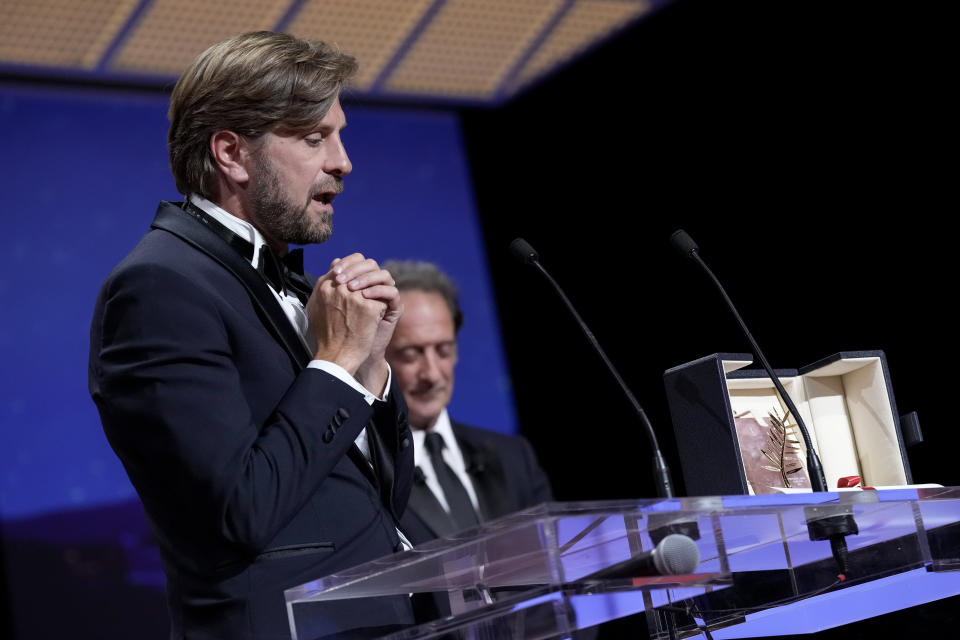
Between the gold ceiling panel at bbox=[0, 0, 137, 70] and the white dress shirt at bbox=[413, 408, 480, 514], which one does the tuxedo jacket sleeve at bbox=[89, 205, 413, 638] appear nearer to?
the white dress shirt at bbox=[413, 408, 480, 514]

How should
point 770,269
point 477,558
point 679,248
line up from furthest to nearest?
1. point 770,269
2. point 679,248
3. point 477,558

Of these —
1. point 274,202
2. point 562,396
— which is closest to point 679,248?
point 274,202

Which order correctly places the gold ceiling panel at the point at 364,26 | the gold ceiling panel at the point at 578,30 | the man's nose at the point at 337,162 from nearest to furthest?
1. the man's nose at the point at 337,162
2. the gold ceiling panel at the point at 364,26
3. the gold ceiling panel at the point at 578,30

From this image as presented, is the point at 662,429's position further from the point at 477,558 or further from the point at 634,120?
the point at 477,558

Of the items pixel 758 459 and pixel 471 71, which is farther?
pixel 471 71

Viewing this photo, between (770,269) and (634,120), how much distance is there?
101cm

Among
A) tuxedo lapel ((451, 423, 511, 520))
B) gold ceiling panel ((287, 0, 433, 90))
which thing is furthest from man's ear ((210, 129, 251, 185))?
gold ceiling panel ((287, 0, 433, 90))

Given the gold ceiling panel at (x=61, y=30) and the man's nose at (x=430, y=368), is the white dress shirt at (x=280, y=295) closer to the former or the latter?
the man's nose at (x=430, y=368)

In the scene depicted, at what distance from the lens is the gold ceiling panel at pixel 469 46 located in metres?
5.26

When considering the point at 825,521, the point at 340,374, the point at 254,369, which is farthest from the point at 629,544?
the point at 254,369

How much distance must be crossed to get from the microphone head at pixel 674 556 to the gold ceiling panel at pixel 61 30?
3.78 meters

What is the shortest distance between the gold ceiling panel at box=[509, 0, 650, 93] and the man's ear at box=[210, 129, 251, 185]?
11.0 ft

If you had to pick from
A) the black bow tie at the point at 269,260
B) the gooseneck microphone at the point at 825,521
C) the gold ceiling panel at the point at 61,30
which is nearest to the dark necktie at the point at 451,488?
the black bow tie at the point at 269,260

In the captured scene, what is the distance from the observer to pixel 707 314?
4.84 metres
